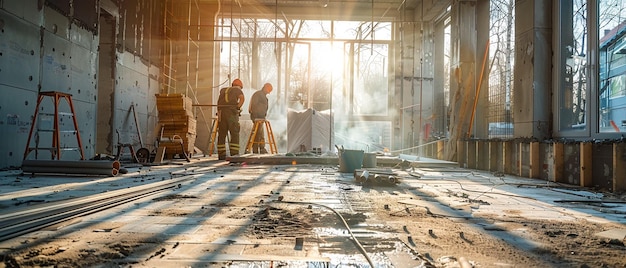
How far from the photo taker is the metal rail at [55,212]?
90.0 inches

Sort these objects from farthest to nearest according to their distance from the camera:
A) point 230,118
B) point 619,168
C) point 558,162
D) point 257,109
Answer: point 257,109, point 230,118, point 558,162, point 619,168

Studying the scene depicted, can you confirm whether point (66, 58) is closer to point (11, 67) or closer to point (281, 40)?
point (11, 67)

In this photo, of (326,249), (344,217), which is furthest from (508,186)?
(326,249)

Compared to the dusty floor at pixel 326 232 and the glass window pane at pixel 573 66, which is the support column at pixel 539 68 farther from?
the dusty floor at pixel 326 232

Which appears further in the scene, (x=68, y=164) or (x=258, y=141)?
(x=258, y=141)

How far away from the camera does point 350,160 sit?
685cm

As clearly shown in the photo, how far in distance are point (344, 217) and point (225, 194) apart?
164 centimetres

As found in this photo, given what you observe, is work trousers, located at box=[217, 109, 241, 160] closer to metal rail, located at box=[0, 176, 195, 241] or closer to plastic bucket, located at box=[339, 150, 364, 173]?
plastic bucket, located at box=[339, 150, 364, 173]

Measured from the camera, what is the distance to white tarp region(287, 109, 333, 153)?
11516mm

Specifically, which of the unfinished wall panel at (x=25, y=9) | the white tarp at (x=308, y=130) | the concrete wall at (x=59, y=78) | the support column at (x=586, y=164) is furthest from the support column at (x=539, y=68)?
the unfinished wall panel at (x=25, y=9)

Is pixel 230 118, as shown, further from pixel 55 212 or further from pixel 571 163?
pixel 55 212

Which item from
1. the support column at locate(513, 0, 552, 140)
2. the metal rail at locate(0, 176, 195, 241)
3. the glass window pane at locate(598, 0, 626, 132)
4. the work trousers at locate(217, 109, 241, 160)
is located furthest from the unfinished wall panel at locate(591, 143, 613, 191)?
the work trousers at locate(217, 109, 241, 160)

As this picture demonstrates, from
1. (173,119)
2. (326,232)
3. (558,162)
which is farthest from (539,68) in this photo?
(173,119)

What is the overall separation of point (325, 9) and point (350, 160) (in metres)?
9.22
